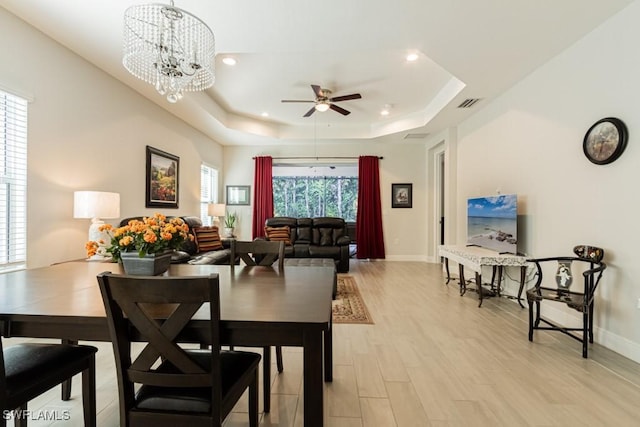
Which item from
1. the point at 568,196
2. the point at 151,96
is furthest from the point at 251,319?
the point at 151,96

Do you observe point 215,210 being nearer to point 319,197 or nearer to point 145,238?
point 319,197

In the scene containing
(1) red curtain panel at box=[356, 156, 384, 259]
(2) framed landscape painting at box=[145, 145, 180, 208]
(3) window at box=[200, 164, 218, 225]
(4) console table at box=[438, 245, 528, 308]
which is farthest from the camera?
(1) red curtain panel at box=[356, 156, 384, 259]

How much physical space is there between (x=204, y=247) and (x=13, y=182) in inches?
94.8

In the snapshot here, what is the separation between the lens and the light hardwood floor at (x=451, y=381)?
1658 mm

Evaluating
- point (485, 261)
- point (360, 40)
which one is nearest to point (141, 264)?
point (360, 40)

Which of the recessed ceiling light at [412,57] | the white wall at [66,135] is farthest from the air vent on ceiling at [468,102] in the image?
the white wall at [66,135]

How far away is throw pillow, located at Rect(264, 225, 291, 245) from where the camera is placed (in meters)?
5.85

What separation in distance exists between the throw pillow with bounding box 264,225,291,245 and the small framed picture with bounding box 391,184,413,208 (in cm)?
277

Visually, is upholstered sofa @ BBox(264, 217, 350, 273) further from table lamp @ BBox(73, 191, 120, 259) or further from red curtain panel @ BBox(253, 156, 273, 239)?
table lamp @ BBox(73, 191, 120, 259)

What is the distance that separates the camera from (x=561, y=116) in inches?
117

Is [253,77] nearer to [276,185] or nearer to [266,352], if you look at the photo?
[266,352]

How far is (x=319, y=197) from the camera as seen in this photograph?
352 inches

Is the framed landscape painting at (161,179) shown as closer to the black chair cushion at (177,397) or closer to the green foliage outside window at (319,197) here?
the black chair cushion at (177,397)

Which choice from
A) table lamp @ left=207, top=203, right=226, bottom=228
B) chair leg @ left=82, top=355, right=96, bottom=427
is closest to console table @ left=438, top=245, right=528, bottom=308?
chair leg @ left=82, top=355, right=96, bottom=427
